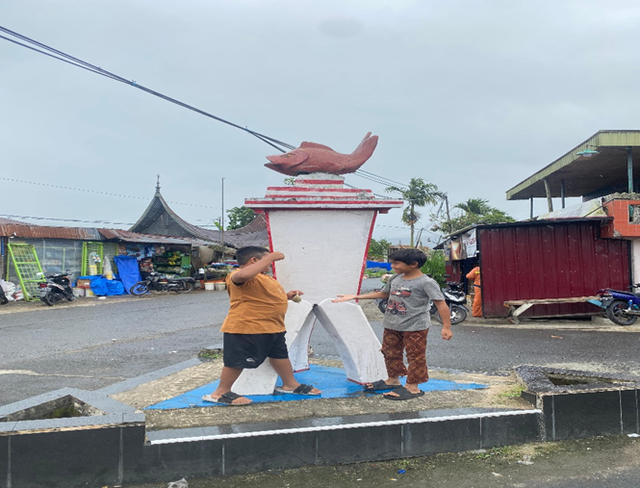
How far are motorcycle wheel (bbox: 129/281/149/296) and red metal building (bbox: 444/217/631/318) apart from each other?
490 inches

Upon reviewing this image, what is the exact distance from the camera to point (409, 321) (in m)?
4.12

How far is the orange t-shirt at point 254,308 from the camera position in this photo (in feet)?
13.0

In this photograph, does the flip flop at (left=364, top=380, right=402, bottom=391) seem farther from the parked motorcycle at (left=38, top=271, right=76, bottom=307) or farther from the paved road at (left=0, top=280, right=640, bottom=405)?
the parked motorcycle at (left=38, top=271, right=76, bottom=307)

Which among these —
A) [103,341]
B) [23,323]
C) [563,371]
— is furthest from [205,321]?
[563,371]

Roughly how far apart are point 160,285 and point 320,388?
52.1ft

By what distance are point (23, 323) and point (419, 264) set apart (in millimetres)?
9835

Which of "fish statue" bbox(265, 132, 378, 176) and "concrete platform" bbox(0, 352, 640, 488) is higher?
"fish statue" bbox(265, 132, 378, 176)

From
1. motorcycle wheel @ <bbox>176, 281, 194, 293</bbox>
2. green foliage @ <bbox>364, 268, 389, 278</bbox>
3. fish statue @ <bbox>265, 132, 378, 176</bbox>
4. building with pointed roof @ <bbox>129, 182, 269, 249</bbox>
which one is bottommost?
motorcycle wheel @ <bbox>176, 281, 194, 293</bbox>

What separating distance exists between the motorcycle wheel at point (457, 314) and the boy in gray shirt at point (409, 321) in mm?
6904

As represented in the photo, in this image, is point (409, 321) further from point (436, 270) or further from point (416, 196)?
point (416, 196)

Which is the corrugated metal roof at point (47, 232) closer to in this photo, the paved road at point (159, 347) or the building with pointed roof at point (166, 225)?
the paved road at point (159, 347)

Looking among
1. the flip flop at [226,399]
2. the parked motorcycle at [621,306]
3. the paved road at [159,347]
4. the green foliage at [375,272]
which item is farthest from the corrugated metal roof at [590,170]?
the green foliage at [375,272]

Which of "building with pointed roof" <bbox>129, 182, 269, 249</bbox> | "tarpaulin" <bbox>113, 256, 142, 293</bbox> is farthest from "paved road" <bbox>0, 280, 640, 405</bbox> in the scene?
"building with pointed roof" <bbox>129, 182, 269, 249</bbox>

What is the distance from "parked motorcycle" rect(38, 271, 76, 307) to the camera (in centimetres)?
1478
